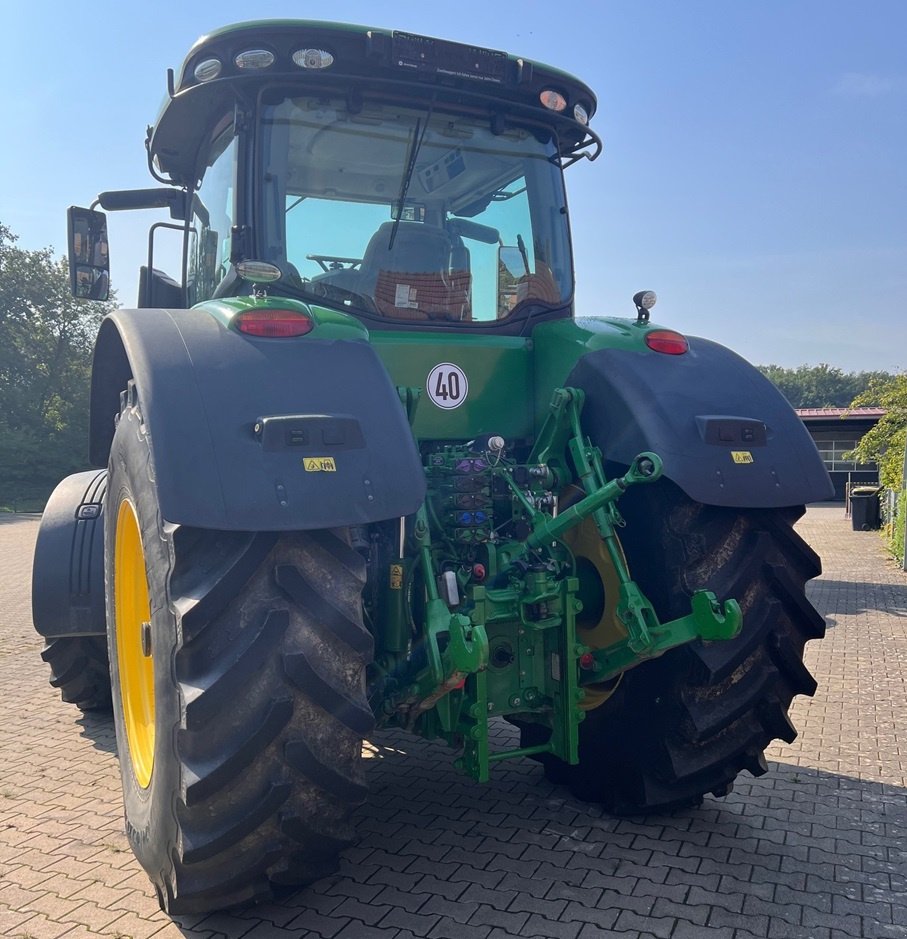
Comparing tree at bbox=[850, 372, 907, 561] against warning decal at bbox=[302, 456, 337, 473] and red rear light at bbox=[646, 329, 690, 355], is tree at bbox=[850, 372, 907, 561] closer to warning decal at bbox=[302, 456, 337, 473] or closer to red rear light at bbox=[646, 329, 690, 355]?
red rear light at bbox=[646, 329, 690, 355]

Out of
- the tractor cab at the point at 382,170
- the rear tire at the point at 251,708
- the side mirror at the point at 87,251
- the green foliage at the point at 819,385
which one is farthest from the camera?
the green foliage at the point at 819,385

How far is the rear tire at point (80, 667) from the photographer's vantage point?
4.98 meters

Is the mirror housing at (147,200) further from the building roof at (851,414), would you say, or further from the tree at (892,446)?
the building roof at (851,414)

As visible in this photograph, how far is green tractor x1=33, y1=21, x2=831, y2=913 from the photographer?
97.3 inches

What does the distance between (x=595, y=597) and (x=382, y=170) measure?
1904mm

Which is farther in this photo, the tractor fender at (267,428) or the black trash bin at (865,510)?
the black trash bin at (865,510)

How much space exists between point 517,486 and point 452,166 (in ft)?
4.59

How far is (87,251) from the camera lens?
4543 millimetres

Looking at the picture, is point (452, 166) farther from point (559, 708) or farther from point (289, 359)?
point (559, 708)

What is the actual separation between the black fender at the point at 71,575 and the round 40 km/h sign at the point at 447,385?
202cm

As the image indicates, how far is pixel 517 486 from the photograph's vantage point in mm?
3459

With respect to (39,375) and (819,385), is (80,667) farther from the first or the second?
(819,385)

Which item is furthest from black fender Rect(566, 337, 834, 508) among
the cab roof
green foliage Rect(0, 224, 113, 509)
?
green foliage Rect(0, 224, 113, 509)

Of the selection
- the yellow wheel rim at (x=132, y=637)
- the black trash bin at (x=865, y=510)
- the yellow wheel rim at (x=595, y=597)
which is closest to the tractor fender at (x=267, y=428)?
the yellow wheel rim at (x=132, y=637)
